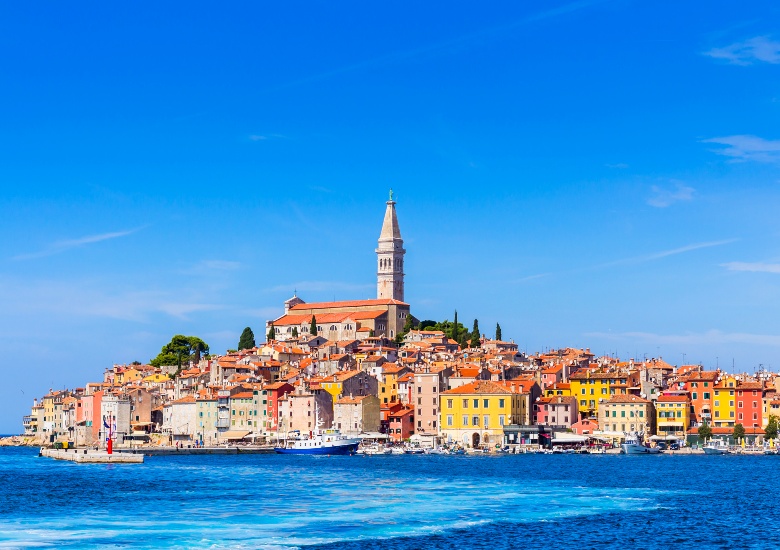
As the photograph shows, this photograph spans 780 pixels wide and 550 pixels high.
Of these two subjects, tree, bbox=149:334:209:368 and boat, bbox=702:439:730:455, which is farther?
tree, bbox=149:334:209:368

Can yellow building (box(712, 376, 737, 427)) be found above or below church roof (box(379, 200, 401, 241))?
below

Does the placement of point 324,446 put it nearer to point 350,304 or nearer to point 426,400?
point 426,400

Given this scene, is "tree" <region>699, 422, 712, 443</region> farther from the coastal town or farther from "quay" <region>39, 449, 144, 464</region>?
"quay" <region>39, 449, 144, 464</region>

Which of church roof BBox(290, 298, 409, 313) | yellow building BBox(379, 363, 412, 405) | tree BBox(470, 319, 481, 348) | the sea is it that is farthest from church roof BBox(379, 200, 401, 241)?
the sea

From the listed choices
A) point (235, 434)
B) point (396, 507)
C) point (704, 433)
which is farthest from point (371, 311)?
point (396, 507)

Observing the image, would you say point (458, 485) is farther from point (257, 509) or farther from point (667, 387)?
point (667, 387)

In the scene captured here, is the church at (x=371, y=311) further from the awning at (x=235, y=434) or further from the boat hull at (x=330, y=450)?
the boat hull at (x=330, y=450)
